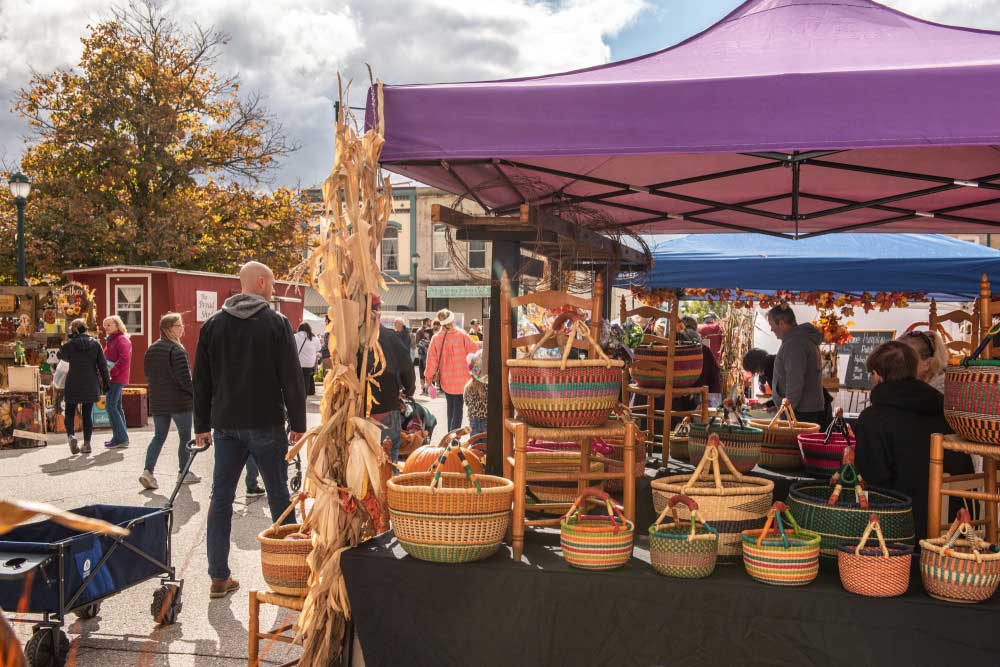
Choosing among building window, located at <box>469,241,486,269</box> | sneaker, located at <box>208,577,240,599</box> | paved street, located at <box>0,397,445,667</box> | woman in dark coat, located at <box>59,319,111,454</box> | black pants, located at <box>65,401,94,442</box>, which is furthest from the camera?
building window, located at <box>469,241,486,269</box>

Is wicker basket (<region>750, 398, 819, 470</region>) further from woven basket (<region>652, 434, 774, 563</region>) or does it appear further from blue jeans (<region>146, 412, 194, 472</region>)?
blue jeans (<region>146, 412, 194, 472</region>)

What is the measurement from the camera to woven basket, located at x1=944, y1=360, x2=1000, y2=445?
2.77 meters

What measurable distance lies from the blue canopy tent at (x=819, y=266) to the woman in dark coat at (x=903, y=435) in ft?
11.4

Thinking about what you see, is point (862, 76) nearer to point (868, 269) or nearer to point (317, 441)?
point (317, 441)

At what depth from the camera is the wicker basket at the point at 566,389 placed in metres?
3.14

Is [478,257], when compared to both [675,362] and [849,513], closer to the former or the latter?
[675,362]

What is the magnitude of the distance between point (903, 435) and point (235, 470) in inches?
131

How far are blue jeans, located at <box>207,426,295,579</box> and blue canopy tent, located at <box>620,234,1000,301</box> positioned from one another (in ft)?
12.2

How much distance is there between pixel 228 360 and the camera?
14.7ft

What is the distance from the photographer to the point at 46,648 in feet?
11.6

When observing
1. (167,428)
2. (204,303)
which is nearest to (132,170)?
(204,303)

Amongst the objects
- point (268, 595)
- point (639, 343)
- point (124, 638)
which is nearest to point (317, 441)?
point (268, 595)

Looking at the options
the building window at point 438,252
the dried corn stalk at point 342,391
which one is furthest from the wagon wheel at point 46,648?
the building window at point 438,252

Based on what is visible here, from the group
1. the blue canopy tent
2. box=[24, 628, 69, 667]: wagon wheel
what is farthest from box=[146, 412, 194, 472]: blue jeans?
the blue canopy tent
